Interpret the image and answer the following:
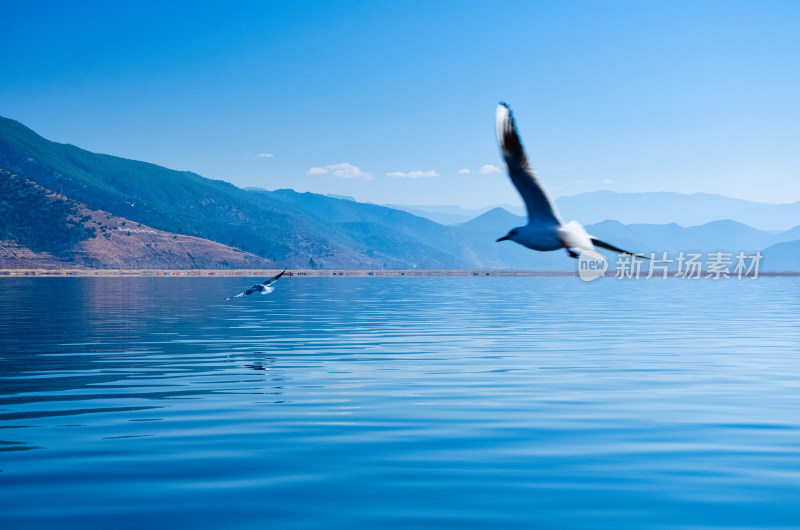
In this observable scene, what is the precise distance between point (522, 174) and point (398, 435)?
6.00 m

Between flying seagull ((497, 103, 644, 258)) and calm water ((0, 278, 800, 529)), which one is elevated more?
flying seagull ((497, 103, 644, 258))

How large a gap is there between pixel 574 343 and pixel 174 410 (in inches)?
754

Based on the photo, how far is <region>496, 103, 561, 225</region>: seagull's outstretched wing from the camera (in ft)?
34.5

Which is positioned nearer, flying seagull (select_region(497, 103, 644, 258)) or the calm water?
flying seagull (select_region(497, 103, 644, 258))

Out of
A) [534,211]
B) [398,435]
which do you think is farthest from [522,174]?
[398,435]

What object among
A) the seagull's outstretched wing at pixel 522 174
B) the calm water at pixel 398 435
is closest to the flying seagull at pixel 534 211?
the seagull's outstretched wing at pixel 522 174

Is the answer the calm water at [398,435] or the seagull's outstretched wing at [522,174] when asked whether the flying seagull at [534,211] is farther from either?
the calm water at [398,435]

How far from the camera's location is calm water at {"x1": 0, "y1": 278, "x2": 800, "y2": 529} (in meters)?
10.6

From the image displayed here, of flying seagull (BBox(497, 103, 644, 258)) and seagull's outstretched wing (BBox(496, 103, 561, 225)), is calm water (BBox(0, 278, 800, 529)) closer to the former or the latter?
flying seagull (BBox(497, 103, 644, 258))

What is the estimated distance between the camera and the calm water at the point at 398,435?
10.6 meters

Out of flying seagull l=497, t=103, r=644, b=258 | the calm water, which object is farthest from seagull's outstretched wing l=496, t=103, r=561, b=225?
the calm water

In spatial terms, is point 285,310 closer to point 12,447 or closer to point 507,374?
point 507,374

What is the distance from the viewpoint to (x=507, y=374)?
23453 millimetres

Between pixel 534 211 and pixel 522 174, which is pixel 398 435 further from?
pixel 522 174
